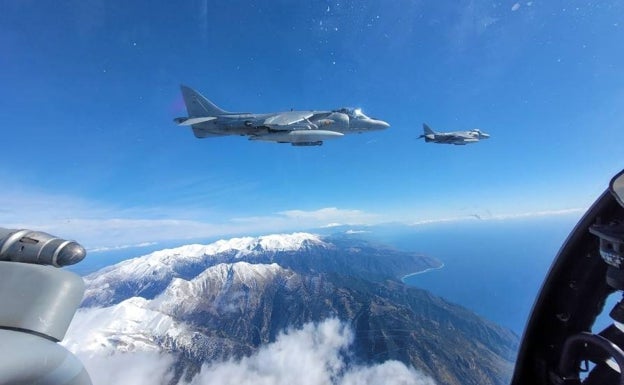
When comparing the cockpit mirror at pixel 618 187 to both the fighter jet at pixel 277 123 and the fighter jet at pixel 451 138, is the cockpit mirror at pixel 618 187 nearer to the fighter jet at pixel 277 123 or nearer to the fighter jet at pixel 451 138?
the fighter jet at pixel 277 123

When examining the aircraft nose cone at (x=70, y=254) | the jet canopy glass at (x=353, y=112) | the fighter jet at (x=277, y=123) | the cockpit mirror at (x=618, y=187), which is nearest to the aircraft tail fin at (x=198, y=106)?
the fighter jet at (x=277, y=123)

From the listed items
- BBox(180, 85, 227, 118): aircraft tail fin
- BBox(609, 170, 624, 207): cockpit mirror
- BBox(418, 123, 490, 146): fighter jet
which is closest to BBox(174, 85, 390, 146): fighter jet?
BBox(180, 85, 227, 118): aircraft tail fin

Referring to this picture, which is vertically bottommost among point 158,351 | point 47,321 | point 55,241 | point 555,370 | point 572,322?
point 158,351

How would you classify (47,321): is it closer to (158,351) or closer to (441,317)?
(441,317)

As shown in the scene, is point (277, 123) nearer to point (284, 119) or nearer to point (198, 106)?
point (284, 119)

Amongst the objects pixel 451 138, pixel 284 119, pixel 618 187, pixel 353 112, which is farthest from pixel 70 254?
pixel 451 138

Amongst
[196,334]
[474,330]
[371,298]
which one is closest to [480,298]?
[474,330]
